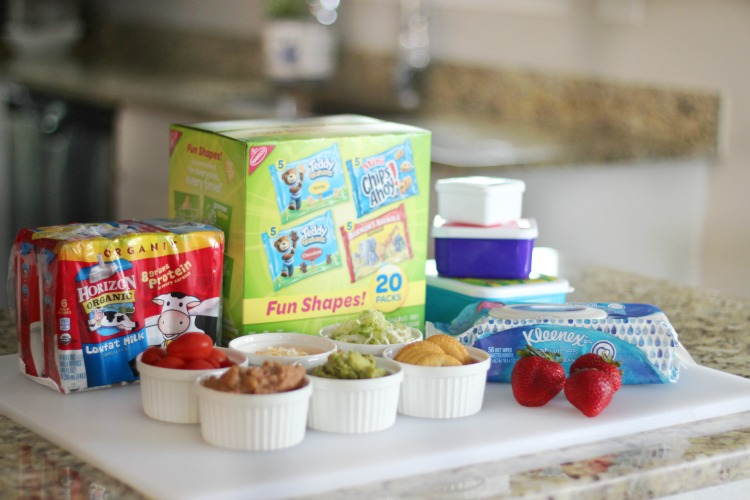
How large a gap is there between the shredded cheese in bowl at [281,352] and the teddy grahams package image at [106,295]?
85mm

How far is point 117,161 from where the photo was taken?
3939 mm

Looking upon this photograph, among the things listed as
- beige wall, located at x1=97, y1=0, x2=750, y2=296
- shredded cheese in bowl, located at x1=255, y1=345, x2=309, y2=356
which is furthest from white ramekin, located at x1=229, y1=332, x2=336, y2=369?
beige wall, located at x1=97, y1=0, x2=750, y2=296

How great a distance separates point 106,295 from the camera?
1.08m

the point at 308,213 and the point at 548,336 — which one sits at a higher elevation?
the point at 308,213

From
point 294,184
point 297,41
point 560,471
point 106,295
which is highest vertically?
point 297,41

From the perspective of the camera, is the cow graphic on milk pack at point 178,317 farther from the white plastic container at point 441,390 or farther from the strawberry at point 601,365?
the strawberry at point 601,365

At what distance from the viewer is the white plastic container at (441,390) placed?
1.03m

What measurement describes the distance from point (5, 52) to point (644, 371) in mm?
4514

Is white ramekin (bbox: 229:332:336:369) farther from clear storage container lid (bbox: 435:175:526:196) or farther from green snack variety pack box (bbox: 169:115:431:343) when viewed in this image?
clear storage container lid (bbox: 435:175:526:196)

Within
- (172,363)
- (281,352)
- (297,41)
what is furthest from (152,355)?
(297,41)

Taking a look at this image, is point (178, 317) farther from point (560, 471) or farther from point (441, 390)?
point (560, 471)

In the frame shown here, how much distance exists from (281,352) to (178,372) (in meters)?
0.13

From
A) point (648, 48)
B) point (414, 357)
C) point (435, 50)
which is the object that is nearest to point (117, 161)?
point (435, 50)

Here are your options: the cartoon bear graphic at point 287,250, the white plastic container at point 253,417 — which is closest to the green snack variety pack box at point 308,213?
the cartoon bear graphic at point 287,250
